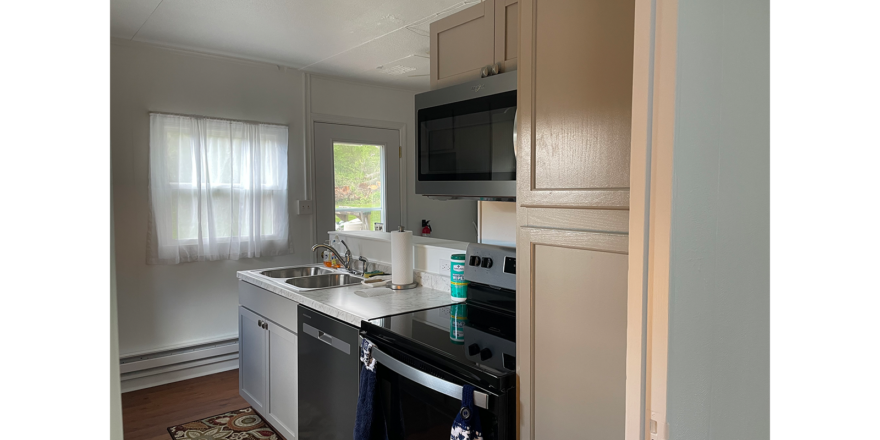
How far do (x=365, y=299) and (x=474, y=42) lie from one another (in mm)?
1158

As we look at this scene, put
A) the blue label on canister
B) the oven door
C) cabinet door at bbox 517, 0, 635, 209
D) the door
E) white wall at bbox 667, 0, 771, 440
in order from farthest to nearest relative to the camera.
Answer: the door, the blue label on canister, the oven door, cabinet door at bbox 517, 0, 635, 209, white wall at bbox 667, 0, 771, 440

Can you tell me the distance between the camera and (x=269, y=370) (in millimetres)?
2633

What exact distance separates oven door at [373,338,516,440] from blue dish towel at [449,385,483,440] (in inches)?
0.7

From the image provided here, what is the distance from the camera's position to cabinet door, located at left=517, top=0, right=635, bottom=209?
107 cm

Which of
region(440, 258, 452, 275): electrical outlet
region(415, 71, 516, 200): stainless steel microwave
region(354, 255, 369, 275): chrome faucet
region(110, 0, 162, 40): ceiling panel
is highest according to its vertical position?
region(110, 0, 162, 40): ceiling panel

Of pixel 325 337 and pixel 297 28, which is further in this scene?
pixel 297 28

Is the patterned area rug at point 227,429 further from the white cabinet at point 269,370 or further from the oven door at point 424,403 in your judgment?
the oven door at point 424,403

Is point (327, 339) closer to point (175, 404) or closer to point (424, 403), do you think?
point (424, 403)

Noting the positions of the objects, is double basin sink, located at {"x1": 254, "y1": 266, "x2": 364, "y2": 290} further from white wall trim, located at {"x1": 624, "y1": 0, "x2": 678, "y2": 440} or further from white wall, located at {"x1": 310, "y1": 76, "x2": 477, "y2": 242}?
white wall trim, located at {"x1": 624, "y1": 0, "x2": 678, "y2": 440}

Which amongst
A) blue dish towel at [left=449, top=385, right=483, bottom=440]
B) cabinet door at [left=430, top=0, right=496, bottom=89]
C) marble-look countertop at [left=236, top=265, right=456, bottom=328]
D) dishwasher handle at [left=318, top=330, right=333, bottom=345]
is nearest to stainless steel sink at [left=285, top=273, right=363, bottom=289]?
marble-look countertop at [left=236, top=265, right=456, bottom=328]

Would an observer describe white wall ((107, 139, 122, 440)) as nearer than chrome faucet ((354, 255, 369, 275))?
Yes

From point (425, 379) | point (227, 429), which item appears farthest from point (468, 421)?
point (227, 429)

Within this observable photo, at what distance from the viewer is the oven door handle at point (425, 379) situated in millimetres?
1355

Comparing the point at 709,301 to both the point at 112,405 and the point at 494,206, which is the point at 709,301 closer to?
the point at 112,405
